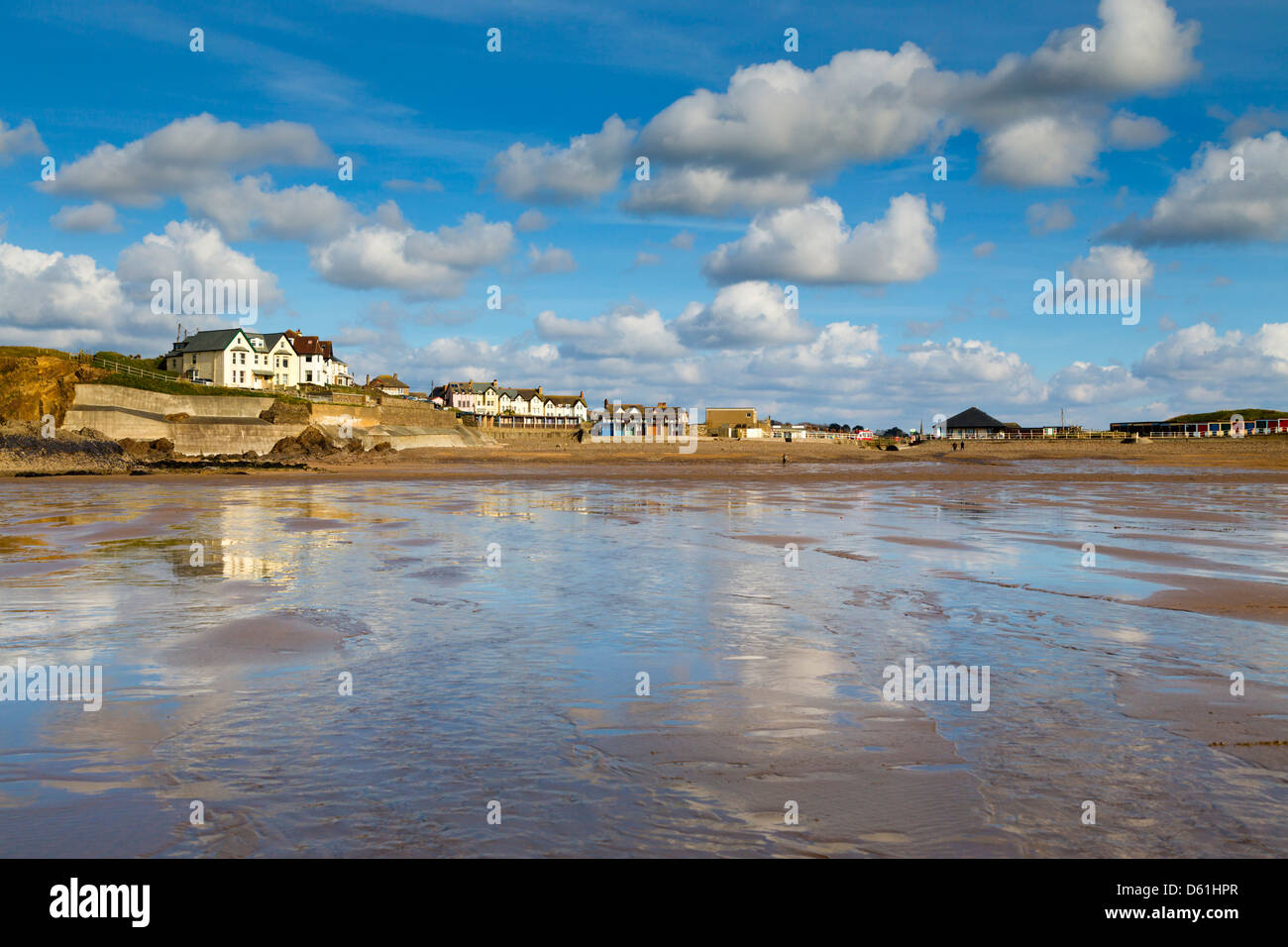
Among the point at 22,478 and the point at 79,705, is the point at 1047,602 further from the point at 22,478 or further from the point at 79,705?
the point at 22,478

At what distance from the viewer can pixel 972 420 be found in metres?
153

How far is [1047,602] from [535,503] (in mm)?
19988

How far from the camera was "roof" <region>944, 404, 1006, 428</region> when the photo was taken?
489 ft

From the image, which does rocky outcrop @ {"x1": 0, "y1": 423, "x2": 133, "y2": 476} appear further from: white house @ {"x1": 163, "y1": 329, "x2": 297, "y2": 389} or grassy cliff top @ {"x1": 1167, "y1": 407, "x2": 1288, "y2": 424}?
grassy cliff top @ {"x1": 1167, "y1": 407, "x2": 1288, "y2": 424}

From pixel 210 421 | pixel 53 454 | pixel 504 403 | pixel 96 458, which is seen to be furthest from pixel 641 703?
pixel 504 403

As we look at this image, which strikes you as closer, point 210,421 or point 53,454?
point 53,454

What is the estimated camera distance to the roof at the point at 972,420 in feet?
489

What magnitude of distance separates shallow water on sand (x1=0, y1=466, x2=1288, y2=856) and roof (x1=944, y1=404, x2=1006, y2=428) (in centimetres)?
14559

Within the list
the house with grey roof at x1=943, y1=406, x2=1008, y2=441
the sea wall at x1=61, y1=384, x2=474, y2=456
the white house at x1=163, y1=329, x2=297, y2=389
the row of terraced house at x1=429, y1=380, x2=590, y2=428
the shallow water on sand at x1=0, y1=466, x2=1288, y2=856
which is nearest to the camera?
the shallow water on sand at x1=0, y1=466, x2=1288, y2=856

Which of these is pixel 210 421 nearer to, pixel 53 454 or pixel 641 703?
pixel 53 454

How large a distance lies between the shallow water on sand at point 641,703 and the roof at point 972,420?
146 metres

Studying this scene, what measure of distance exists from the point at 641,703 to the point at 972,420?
530 feet

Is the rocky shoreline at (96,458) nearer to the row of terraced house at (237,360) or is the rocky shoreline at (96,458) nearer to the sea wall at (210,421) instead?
the sea wall at (210,421)

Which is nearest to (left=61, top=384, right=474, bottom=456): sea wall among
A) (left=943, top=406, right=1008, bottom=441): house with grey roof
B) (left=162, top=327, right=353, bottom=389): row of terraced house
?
(left=162, top=327, right=353, bottom=389): row of terraced house
